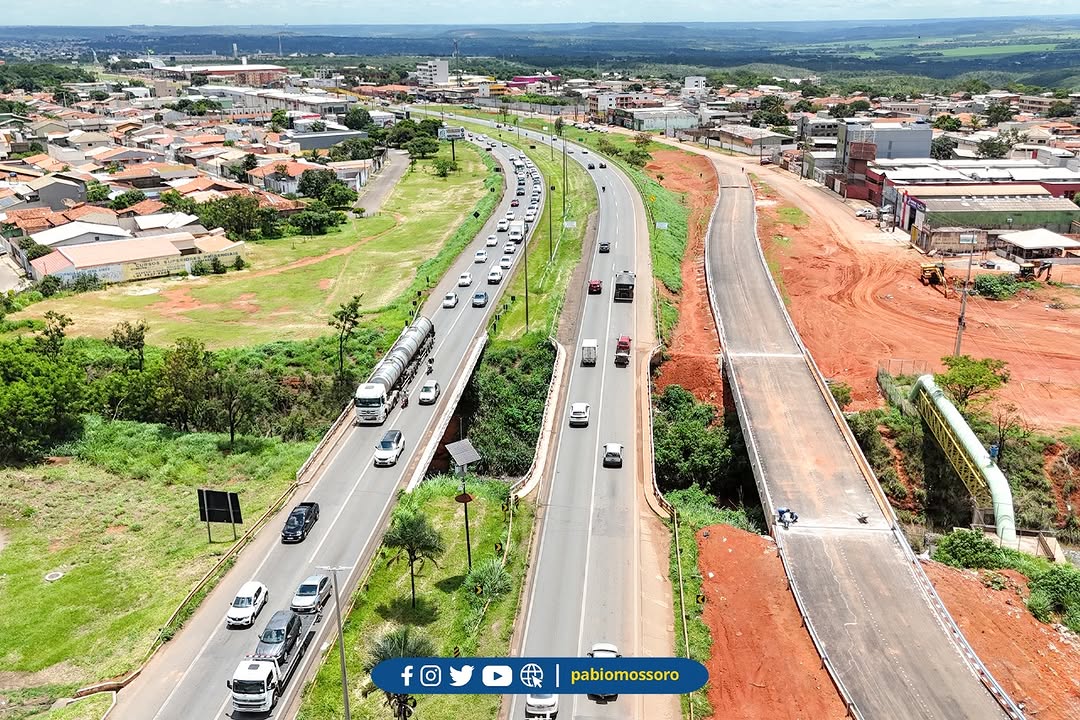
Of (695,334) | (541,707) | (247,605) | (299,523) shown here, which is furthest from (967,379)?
(247,605)

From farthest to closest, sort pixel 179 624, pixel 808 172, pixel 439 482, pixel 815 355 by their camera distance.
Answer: pixel 808 172, pixel 815 355, pixel 439 482, pixel 179 624

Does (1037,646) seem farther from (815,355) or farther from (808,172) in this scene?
(808,172)

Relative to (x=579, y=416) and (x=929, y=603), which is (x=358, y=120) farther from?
(x=929, y=603)

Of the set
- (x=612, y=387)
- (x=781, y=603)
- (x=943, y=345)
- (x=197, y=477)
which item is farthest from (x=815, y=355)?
(x=197, y=477)

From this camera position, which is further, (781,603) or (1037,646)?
(781,603)

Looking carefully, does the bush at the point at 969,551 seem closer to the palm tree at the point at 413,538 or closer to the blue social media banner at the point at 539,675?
the palm tree at the point at 413,538

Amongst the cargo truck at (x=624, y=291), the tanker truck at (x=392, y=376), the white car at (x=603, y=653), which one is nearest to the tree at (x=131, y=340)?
the tanker truck at (x=392, y=376)

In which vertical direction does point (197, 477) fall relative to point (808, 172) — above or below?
below
